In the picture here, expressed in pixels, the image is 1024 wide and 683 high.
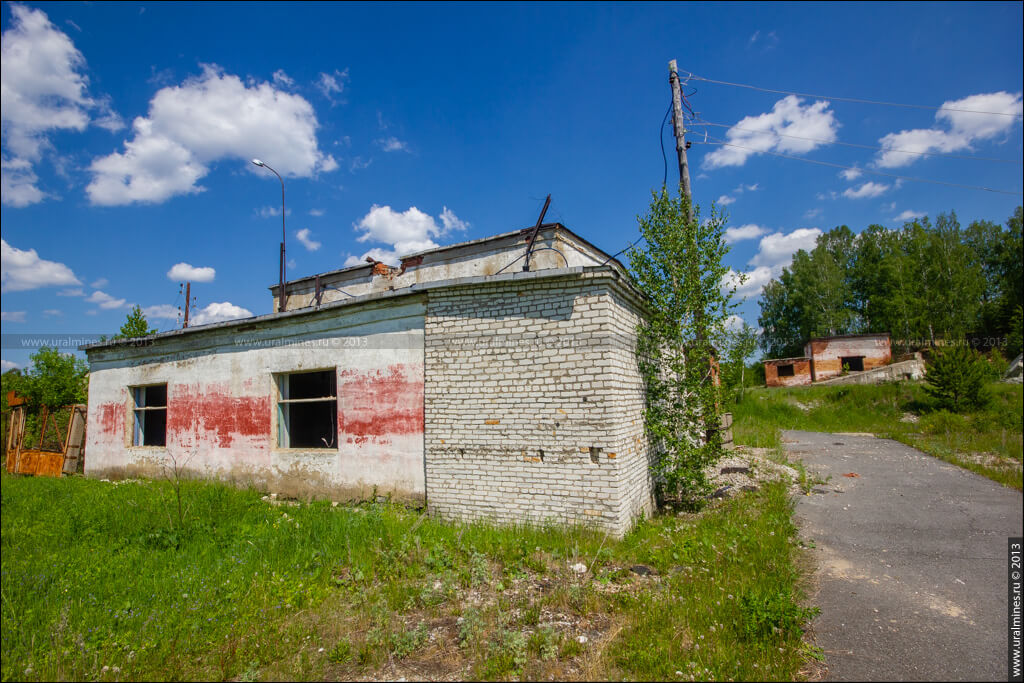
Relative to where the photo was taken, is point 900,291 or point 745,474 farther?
point 900,291

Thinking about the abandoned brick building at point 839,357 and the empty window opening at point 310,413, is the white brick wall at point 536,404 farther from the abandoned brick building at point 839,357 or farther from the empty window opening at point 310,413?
the abandoned brick building at point 839,357

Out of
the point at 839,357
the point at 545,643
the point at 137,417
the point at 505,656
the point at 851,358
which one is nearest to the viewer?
the point at 505,656

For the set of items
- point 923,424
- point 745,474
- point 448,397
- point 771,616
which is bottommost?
point 745,474

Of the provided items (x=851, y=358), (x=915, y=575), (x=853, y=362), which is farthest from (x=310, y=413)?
(x=853, y=362)

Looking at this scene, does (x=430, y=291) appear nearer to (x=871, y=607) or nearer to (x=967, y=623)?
(x=871, y=607)

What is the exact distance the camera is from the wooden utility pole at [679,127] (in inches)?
381

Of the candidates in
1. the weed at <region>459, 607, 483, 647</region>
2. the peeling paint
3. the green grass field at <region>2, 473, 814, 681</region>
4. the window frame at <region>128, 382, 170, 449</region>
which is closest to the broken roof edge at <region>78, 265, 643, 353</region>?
the peeling paint

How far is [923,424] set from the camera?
12.6ft

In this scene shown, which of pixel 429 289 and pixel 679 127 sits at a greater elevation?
pixel 679 127

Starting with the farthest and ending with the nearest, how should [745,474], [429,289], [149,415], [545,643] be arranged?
[149,415], [745,474], [429,289], [545,643]

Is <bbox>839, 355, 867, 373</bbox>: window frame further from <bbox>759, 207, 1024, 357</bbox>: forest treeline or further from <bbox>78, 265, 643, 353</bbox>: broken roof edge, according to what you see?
<bbox>78, 265, 643, 353</bbox>: broken roof edge

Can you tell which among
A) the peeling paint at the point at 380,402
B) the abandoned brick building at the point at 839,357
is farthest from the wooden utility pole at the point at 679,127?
the abandoned brick building at the point at 839,357

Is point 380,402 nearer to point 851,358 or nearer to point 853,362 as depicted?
point 851,358

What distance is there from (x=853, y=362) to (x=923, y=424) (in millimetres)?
26980
